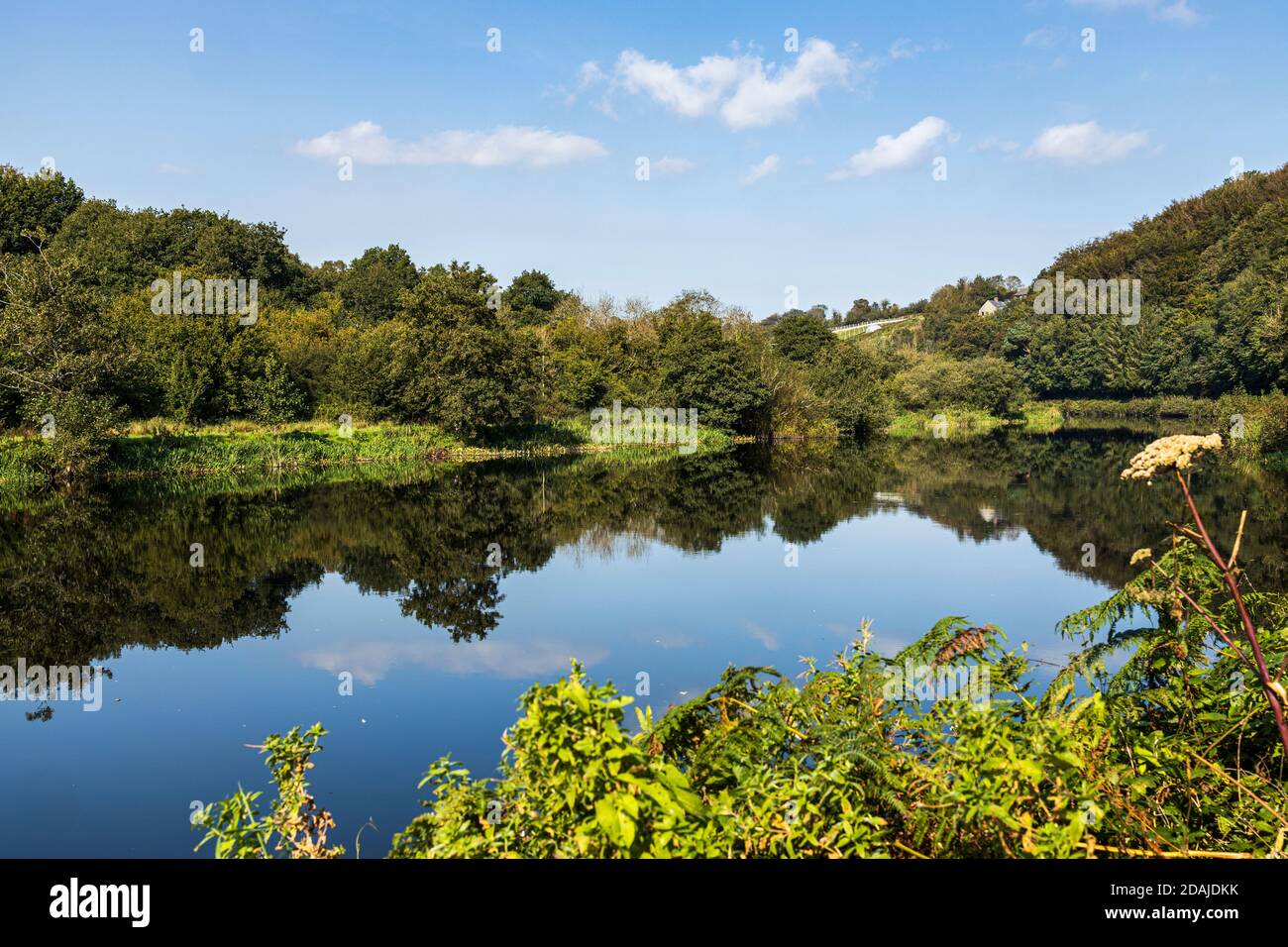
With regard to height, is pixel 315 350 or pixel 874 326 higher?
pixel 874 326

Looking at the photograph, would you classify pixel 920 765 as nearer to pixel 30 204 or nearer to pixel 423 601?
pixel 423 601

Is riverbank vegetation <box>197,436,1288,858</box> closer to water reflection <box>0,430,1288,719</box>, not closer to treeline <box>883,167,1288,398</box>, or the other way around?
water reflection <box>0,430,1288,719</box>

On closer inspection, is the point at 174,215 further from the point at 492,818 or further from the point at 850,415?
the point at 492,818

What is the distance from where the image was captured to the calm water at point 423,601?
730 cm

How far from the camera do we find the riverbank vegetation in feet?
8.34

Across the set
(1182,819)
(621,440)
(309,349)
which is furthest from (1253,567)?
(309,349)

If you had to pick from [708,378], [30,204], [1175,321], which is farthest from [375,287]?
[1175,321]

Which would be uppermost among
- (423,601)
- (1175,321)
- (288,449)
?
(1175,321)

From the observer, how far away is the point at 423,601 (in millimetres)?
13242

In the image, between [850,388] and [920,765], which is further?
[850,388]

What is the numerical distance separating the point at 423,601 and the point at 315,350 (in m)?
34.4

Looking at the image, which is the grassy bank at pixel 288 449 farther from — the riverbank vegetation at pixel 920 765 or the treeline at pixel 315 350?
the riverbank vegetation at pixel 920 765

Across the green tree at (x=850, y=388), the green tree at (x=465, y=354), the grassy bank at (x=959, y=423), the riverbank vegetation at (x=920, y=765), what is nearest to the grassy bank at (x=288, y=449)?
the green tree at (x=465, y=354)

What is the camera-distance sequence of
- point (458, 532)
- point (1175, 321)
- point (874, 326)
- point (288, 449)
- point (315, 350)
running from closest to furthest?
point (458, 532) → point (288, 449) → point (315, 350) → point (1175, 321) → point (874, 326)
